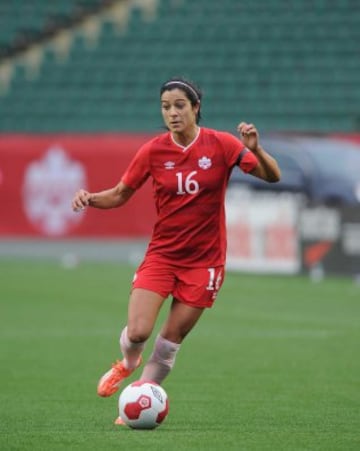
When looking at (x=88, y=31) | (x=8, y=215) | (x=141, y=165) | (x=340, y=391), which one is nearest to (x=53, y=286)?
(x=8, y=215)

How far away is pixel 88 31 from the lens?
31375mm

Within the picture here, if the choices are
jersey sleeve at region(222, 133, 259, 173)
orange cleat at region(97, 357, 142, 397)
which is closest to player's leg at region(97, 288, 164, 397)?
orange cleat at region(97, 357, 142, 397)

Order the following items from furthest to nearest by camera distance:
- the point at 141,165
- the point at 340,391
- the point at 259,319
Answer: the point at 259,319, the point at 340,391, the point at 141,165

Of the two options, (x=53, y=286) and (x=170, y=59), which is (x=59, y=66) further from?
(x=53, y=286)

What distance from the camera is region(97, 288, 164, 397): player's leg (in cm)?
764

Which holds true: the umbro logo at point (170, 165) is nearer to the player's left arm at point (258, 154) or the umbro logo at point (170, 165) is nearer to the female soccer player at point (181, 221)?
the female soccer player at point (181, 221)

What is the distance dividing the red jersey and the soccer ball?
0.84m

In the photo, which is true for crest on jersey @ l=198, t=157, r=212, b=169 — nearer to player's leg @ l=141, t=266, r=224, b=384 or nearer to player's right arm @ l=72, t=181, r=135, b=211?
player's right arm @ l=72, t=181, r=135, b=211

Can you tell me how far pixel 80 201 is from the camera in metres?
7.75

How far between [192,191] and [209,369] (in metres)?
3.39

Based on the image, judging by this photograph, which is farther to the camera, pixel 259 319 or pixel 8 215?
pixel 8 215

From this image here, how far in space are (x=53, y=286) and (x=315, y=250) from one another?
13.4 feet

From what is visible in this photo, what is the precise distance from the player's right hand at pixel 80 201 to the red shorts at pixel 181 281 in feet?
1.72

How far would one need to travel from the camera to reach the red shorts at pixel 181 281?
775 centimetres
